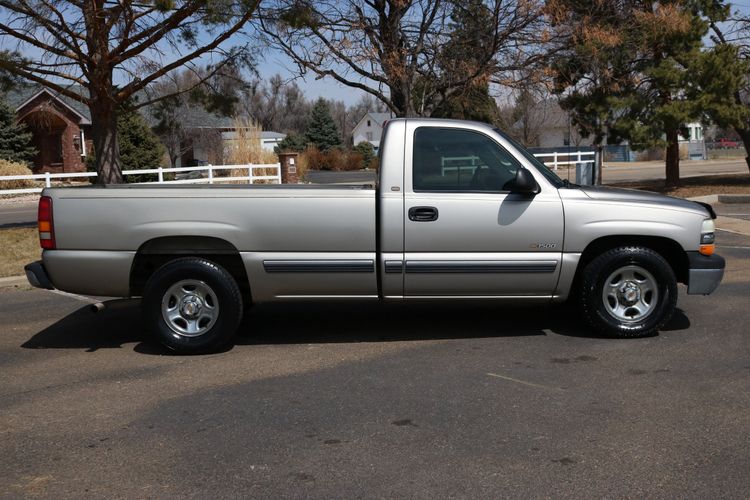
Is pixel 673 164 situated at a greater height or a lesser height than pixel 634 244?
greater

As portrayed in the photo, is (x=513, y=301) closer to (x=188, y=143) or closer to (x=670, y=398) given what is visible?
(x=670, y=398)

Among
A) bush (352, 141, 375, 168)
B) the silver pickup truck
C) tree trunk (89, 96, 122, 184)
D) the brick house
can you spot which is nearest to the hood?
the silver pickup truck

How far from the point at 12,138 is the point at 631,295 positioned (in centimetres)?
3451

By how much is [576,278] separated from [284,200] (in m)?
2.53

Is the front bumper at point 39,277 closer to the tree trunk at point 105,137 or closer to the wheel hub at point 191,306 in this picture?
the wheel hub at point 191,306

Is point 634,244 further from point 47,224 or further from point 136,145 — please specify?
point 136,145

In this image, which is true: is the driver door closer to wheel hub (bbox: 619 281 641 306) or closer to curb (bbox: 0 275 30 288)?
wheel hub (bbox: 619 281 641 306)

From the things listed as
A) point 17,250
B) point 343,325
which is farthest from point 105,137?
point 343,325

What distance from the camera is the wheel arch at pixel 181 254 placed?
6.50m

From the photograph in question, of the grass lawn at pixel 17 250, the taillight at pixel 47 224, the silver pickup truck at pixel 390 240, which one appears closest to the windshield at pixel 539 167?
the silver pickup truck at pixel 390 240

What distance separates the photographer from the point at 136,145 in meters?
32.2

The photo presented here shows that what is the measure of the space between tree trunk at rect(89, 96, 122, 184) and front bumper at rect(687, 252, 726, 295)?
10.3 m

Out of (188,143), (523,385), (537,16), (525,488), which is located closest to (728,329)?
(523,385)

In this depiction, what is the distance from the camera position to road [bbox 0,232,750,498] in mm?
4062
